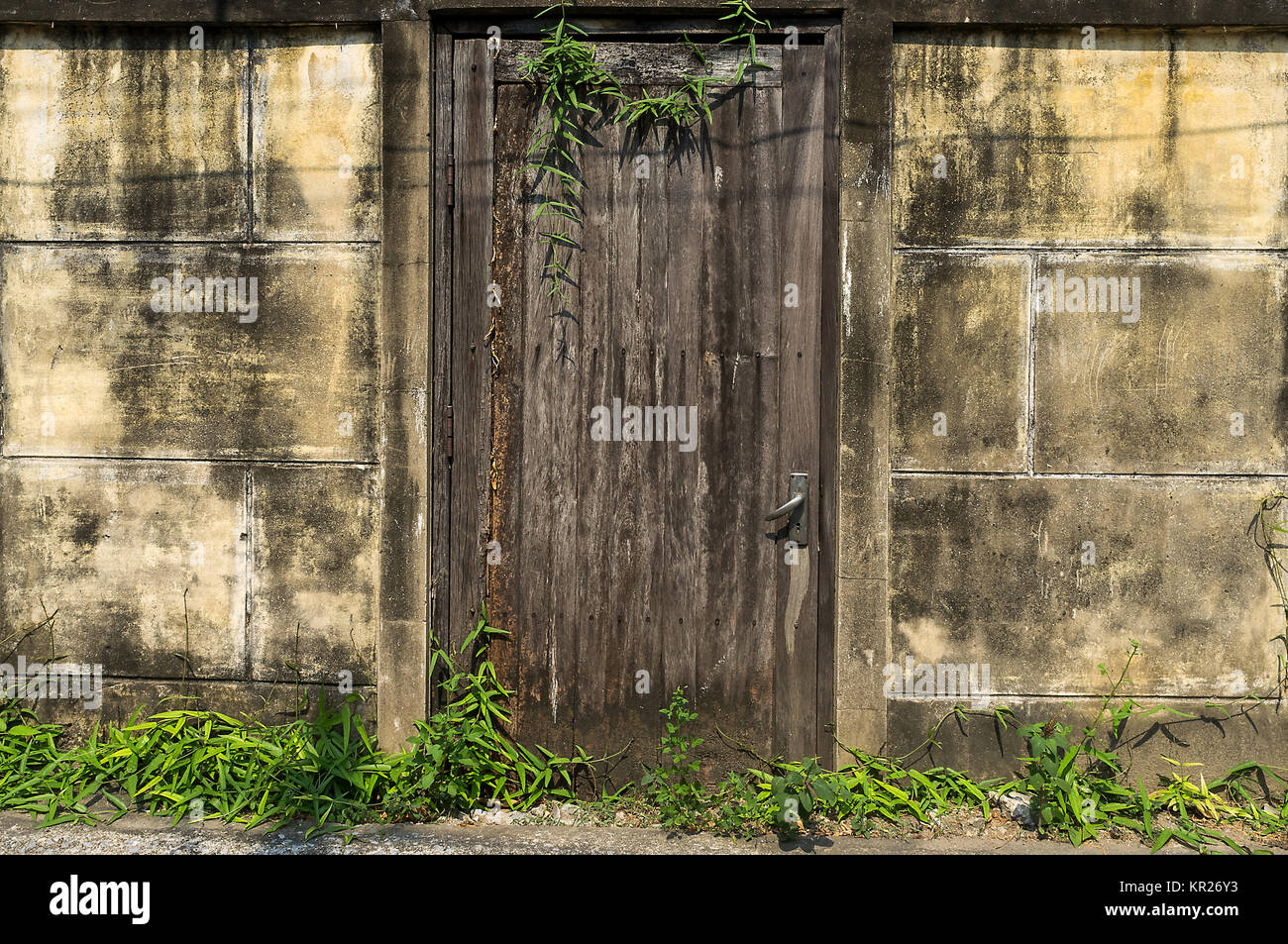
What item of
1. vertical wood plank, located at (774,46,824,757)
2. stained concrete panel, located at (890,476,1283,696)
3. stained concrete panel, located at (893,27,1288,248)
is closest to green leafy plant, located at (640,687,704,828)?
vertical wood plank, located at (774,46,824,757)

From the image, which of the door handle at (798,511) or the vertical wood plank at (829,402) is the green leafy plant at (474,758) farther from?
the door handle at (798,511)

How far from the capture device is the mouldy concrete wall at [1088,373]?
132 inches

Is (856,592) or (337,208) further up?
(337,208)

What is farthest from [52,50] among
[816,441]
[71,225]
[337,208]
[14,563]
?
[816,441]

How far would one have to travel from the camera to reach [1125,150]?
3.35 meters

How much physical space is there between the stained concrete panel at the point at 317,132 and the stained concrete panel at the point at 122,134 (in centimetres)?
9

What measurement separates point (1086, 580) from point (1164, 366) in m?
0.89

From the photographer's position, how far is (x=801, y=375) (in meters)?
3.42

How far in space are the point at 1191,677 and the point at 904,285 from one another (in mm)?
1904

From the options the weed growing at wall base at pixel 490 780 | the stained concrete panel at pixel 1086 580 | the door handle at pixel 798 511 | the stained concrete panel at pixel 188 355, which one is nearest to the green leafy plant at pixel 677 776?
the weed growing at wall base at pixel 490 780

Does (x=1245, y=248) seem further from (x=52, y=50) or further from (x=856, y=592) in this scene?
(x=52, y=50)

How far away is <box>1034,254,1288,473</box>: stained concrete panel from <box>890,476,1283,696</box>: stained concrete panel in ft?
0.41

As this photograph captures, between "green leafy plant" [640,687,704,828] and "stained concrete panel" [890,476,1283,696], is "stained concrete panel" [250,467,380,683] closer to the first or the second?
"green leafy plant" [640,687,704,828]

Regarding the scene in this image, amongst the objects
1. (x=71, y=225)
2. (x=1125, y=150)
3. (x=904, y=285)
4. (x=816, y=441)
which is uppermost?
(x=1125, y=150)
